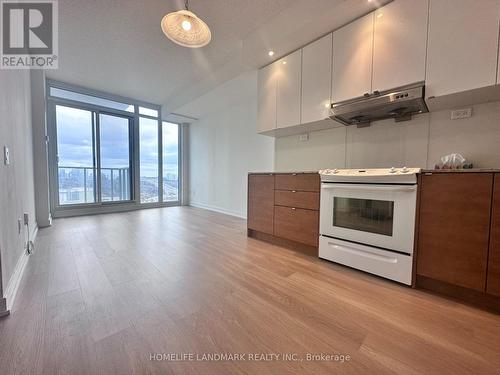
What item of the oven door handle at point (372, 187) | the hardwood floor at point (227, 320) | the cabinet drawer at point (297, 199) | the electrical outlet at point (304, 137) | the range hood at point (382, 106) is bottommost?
the hardwood floor at point (227, 320)

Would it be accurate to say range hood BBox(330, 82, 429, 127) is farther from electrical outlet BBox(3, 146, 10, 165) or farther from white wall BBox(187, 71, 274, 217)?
electrical outlet BBox(3, 146, 10, 165)

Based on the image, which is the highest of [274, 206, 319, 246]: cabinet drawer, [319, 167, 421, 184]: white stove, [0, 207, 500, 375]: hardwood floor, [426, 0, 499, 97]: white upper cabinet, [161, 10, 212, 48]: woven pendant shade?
[161, 10, 212, 48]: woven pendant shade

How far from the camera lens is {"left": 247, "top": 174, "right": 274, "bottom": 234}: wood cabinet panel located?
268 centimetres

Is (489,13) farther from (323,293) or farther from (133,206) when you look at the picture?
(133,206)

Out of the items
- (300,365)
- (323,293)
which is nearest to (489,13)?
(323,293)

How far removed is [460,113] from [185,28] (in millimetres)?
2389

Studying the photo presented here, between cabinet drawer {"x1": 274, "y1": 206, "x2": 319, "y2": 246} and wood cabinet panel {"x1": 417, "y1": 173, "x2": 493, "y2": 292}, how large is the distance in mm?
867

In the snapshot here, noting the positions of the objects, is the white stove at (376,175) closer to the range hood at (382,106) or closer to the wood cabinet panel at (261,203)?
the range hood at (382,106)

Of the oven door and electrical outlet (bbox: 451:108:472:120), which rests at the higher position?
electrical outlet (bbox: 451:108:472:120)

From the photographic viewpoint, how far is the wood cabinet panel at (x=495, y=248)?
1293 mm

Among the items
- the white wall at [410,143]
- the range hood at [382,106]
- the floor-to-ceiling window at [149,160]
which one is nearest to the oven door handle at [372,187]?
the white wall at [410,143]

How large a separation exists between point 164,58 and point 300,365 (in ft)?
12.8

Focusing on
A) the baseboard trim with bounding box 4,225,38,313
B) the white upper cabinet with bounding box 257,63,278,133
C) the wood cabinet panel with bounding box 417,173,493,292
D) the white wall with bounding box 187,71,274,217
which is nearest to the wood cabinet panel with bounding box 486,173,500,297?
the wood cabinet panel with bounding box 417,173,493,292

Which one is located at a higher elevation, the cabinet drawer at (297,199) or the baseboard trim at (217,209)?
the cabinet drawer at (297,199)
